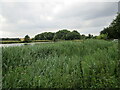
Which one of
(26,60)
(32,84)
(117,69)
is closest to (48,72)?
(32,84)

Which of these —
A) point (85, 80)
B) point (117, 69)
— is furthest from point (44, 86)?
point (117, 69)

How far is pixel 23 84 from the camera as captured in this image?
2.43 m

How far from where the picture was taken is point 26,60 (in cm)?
408

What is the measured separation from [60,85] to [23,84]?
0.84m

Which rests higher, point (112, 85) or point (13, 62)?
point (13, 62)

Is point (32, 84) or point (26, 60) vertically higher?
point (26, 60)

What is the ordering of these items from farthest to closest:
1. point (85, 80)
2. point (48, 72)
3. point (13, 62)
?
point (13, 62), point (48, 72), point (85, 80)

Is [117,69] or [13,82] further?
[117,69]

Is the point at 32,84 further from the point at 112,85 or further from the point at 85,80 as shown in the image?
the point at 112,85

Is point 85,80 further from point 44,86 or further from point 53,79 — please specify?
point 44,86

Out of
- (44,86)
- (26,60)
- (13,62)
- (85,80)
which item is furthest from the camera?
(26,60)

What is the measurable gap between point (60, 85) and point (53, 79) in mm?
295

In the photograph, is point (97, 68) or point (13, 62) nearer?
point (97, 68)


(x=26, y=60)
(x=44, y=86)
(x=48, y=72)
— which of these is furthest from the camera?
(x=26, y=60)
